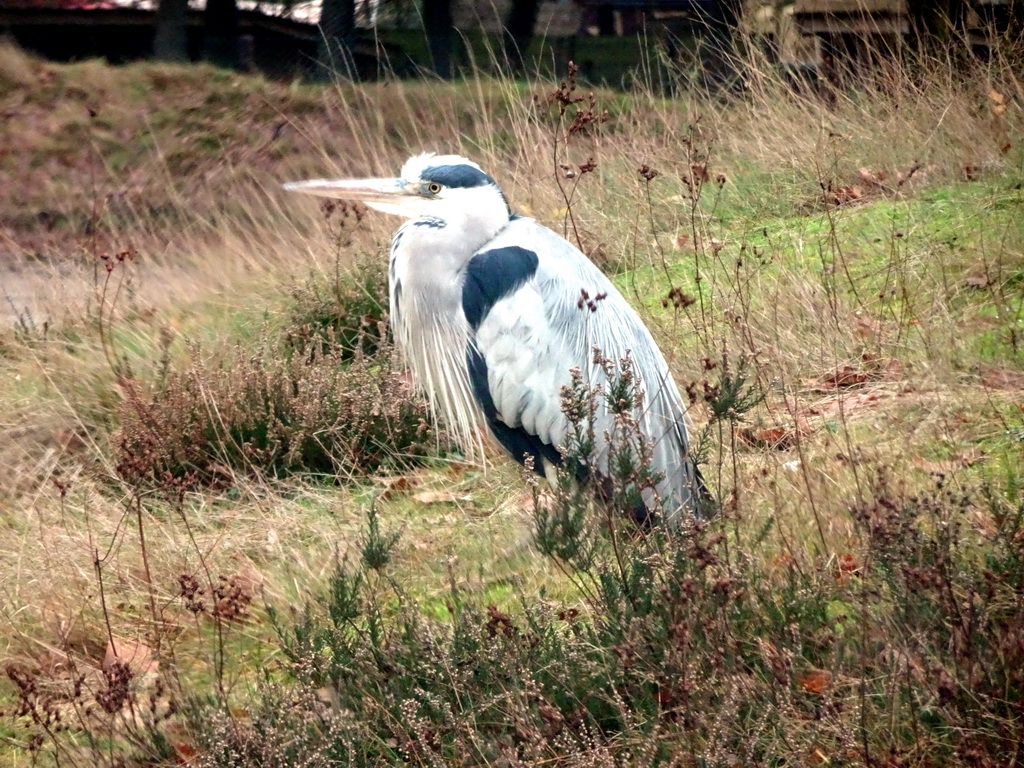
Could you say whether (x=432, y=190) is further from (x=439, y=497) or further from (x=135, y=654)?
(x=135, y=654)

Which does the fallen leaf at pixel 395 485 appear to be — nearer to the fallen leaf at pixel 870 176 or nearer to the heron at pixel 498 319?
the heron at pixel 498 319

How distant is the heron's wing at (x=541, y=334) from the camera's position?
14.7ft

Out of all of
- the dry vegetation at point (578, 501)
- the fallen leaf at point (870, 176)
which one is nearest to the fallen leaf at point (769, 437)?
the dry vegetation at point (578, 501)

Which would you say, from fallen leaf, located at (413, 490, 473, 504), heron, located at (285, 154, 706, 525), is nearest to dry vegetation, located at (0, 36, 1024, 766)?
fallen leaf, located at (413, 490, 473, 504)

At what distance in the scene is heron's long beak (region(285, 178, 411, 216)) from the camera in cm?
491

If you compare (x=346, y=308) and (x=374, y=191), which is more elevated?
(x=374, y=191)

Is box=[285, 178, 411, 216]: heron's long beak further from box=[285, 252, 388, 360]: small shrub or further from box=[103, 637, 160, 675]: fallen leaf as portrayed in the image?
box=[103, 637, 160, 675]: fallen leaf

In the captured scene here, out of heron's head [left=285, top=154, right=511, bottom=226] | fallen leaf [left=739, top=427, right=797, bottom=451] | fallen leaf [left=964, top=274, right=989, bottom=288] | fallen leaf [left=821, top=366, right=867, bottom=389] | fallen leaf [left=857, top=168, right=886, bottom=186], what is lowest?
fallen leaf [left=739, top=427, right=797, bottom=451]

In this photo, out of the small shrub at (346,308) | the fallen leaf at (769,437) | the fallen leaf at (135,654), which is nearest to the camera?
the fallen leaf at (135,654)

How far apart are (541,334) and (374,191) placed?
3.22ft

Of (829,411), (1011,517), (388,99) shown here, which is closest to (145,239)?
(388,99)

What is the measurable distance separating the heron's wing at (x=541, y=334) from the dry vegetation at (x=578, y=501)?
29 cm

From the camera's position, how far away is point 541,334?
14.7ft

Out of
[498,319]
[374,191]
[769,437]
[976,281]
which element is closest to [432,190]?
[374,191]
